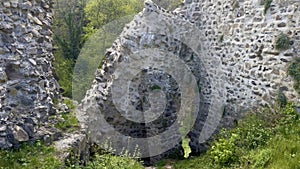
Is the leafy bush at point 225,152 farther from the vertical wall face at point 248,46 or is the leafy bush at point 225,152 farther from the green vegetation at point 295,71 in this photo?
the green vegetation at point 295,71

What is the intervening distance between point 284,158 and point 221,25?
4.24 m

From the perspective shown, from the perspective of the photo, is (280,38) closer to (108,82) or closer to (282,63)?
(282,63)

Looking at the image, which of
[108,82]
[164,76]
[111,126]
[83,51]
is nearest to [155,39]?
[164,76]

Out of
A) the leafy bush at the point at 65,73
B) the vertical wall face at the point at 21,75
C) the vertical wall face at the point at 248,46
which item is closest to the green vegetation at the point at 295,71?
the vertical wall face at the point at 248,46

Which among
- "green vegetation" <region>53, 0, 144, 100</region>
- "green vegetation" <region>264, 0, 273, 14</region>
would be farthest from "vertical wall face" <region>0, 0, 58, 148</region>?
"green vegetation" <region>53, 0, 144, 100</region>

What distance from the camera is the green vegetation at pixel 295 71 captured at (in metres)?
5.76

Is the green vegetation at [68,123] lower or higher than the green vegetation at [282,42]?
lower

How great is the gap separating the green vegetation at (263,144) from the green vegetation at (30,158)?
303 cm

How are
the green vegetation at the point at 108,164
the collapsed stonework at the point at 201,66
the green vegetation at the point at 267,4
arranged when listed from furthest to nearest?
the collapsed stonework at the point at 201,66 < the green vegetation at the point at 267,4 < the green vegetation at the point at 108,164

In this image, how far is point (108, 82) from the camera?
803 cm

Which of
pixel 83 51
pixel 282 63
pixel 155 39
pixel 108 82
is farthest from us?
pixel 83 51

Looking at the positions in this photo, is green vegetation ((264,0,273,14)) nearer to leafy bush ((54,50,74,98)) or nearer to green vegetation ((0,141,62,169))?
green vegetation ((0,141,62,169))

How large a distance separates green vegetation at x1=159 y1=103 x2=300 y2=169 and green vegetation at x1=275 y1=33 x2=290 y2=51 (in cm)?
115

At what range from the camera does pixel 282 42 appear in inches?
241
